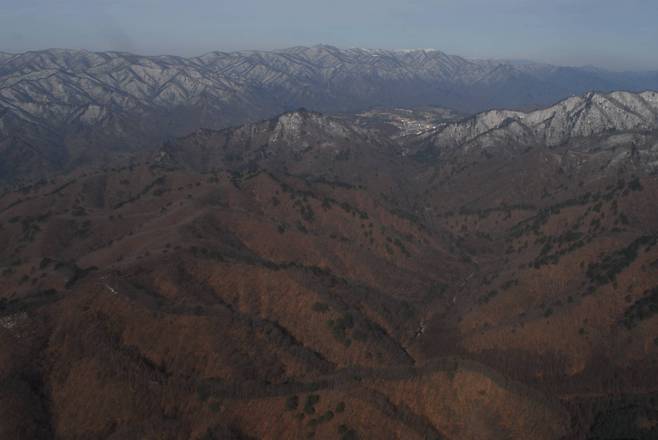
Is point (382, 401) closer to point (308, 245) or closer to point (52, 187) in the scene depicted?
point (308, 245)

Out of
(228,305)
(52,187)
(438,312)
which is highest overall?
(228,305)

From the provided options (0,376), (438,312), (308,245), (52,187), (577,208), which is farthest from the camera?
(52,187)

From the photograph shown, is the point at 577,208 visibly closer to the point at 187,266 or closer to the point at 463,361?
the point at 463,361

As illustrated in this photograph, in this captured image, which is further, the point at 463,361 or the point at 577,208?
the point at 577,208

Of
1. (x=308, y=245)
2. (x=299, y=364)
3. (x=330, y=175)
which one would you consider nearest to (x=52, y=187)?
(x=330, y=175)

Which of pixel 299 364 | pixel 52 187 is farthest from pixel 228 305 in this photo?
pixel 52 187

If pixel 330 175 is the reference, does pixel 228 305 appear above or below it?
above

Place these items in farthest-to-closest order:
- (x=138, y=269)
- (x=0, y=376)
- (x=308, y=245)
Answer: (x=308, y=245), (x=138, y=269), (x=0, y=376)

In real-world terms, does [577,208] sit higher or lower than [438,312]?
higher

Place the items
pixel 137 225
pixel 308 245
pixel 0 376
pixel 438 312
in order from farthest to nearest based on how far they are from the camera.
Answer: pixel 137 225, pixel 308 245, pixel 438 312, pixel 0 376
